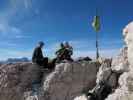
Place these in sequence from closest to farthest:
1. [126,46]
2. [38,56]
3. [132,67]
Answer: [132,67] < [126,46] < [38,56]

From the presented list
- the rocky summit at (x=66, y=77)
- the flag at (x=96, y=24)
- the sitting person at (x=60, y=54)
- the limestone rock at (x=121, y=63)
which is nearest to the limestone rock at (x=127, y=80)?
the rocky summit at (x=66, y=77)

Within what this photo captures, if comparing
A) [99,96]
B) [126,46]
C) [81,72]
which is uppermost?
[126,46]

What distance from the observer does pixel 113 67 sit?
808 inches

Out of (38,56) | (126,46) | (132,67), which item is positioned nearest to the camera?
(132,67)

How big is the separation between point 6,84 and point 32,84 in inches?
70.1

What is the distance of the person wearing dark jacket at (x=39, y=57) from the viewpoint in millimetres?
21547

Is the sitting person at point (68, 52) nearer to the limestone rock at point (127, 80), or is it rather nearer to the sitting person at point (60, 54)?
the sitting person at point (60, 54)

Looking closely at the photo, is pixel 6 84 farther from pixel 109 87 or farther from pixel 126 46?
pixel 126 46

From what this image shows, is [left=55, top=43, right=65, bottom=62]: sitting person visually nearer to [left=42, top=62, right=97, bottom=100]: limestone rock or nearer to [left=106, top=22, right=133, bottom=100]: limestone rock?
[left=42, top=62, right=97, bottom=100]: limestone rock

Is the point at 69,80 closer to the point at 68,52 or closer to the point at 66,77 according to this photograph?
the point at 66,77

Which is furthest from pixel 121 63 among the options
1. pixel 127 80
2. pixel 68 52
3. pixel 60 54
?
pixel 60 54

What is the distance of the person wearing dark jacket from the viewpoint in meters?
21.5

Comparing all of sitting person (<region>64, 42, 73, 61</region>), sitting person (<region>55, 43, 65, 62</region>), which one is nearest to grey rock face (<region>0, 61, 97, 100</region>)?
sitting person (<region>55, 43, 65, 62</region>)

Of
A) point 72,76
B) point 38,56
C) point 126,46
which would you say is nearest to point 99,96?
point 72,76
